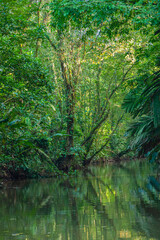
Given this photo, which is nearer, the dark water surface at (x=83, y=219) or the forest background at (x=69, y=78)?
the dark water surface at (x=83, y=219)

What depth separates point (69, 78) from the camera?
17.0m

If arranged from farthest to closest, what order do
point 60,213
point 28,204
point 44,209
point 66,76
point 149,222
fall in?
point 66,76 < point 28,204 < point 44,209 < point 60,213 < point 149,222

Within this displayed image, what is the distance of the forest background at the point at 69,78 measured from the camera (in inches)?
297

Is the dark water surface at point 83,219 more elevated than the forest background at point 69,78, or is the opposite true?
the forest background at point 69,78

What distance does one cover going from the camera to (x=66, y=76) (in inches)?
659

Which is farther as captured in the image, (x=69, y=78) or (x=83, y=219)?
(x=69, y=78)

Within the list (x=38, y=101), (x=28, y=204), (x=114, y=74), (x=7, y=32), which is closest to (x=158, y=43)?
(x=38, y=101)

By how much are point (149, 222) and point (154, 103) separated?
11.5ft

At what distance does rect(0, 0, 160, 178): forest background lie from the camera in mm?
7543

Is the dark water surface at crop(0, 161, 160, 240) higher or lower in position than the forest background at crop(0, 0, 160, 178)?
lower

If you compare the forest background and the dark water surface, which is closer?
the dark water surface

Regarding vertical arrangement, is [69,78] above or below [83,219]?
above

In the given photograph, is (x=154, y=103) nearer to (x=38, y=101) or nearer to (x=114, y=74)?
(x=38, y=101)

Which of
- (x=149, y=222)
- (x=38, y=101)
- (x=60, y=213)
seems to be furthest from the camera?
(x=38, y=101)
